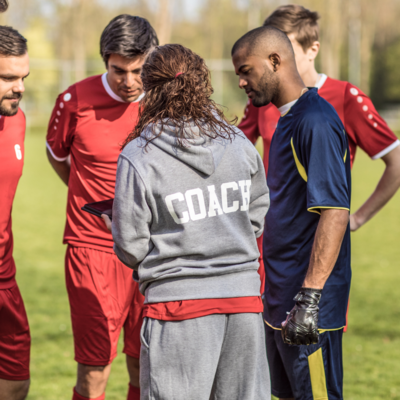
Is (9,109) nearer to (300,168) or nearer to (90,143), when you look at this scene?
(90,143)

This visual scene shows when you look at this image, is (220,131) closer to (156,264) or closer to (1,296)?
(156,264)

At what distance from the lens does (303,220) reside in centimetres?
287

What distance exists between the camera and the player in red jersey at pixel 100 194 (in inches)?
146

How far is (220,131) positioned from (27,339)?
6.60 ft

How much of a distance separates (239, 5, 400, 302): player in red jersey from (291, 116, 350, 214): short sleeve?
1021 mm

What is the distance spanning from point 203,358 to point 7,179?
5.85 feet

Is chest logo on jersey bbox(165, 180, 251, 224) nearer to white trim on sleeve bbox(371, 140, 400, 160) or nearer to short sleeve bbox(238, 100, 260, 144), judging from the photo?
white trim on sleeve bbox(371, 140, 400, 160)

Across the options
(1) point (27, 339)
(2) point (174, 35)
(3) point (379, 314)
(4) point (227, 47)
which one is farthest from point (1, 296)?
(2) point (174, 35)

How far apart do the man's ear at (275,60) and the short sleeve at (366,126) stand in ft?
3.24

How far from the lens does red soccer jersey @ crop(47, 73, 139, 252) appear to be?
3777mm

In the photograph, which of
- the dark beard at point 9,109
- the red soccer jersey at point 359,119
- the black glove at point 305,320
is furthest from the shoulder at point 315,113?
the dark beard at point 9,109

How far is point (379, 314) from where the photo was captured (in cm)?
697

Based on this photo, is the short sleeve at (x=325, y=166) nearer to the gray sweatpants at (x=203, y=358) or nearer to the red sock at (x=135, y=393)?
the gray sweatpants at (x=203, y=358)

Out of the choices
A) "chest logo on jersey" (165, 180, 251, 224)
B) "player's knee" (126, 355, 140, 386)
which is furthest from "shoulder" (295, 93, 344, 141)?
"player's knee" (126, 355, 140, 386)
